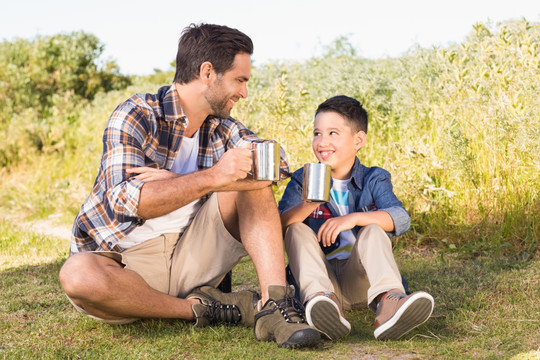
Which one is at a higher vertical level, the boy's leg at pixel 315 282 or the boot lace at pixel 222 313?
the boy's leg at pixel 315 282

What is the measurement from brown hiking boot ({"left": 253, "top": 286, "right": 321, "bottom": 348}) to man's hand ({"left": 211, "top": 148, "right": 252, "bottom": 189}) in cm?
56

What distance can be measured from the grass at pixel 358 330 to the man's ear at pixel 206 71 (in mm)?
1217

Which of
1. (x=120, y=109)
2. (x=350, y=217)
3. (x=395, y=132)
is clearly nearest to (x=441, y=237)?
(x=395, y=132)

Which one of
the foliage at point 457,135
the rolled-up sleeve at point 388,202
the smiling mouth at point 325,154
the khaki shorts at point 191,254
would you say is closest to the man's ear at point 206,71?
the khaki shorts at point 191,254

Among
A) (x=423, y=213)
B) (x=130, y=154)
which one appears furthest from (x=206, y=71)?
(x=423, y=213)

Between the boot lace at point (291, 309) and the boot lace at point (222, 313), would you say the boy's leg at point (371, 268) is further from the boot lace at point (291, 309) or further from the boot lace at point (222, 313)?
the boot lace at point (222, 313)

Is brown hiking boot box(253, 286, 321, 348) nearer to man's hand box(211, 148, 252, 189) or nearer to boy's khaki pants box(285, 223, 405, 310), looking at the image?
boy's khaki pants box(285, 223, 405, 310)

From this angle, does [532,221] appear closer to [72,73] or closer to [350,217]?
[350,217]

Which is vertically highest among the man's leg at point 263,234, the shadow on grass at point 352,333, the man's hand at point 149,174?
the man's hand at point 149,174

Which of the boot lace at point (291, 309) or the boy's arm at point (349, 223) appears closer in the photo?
the boot lace at point (291, 309)

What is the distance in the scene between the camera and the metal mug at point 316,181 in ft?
9.21

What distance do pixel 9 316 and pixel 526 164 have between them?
3.45 meters

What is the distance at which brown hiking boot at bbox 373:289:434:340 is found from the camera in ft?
8.85

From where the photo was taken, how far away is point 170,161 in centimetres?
322
